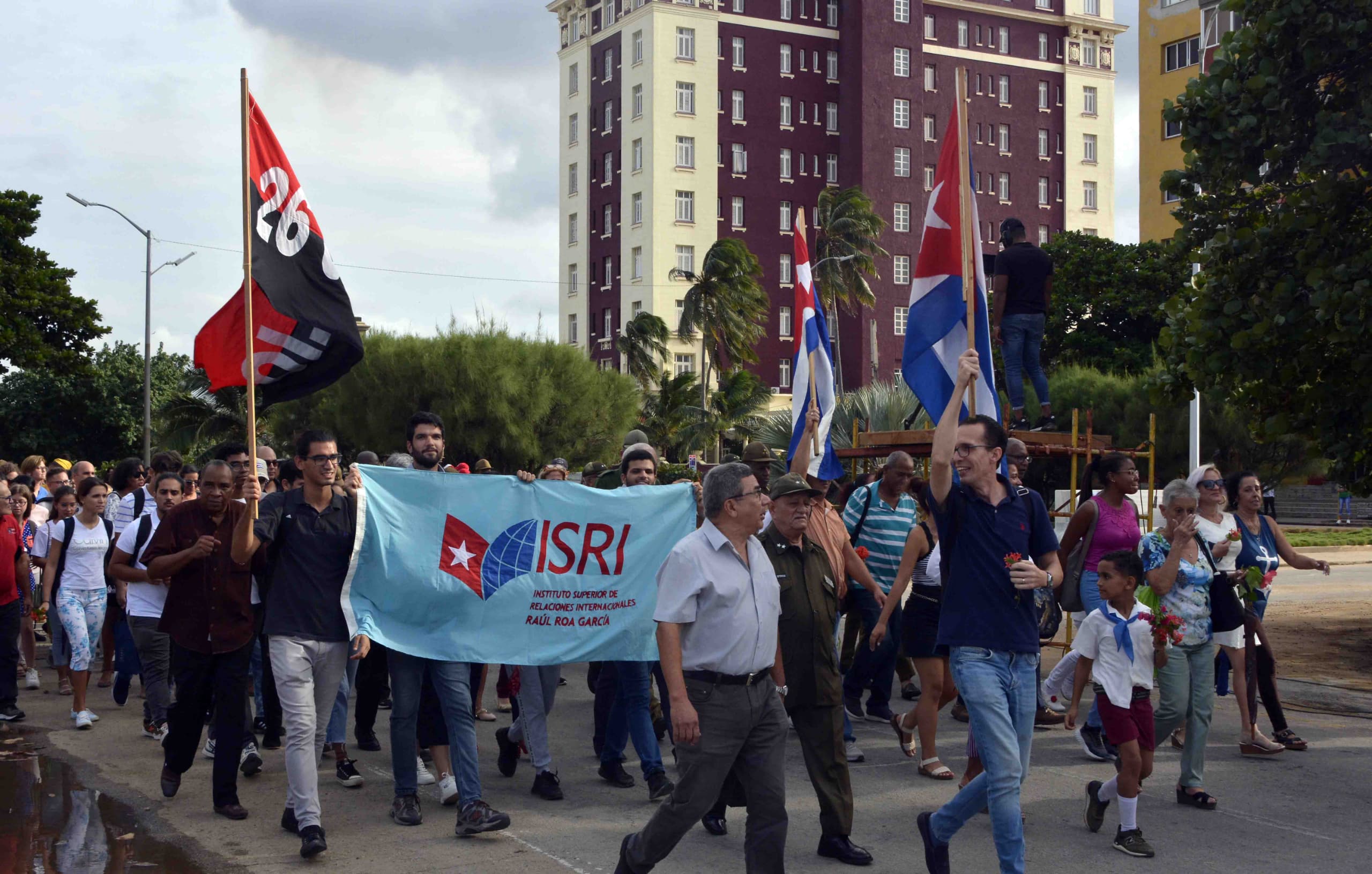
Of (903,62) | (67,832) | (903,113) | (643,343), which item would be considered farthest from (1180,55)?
(67,832)

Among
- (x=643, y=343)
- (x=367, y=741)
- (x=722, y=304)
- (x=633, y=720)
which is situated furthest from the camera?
(x=643, y=343)

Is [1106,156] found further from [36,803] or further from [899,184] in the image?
[36,803]

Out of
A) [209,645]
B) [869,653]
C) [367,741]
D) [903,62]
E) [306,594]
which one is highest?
[903,62]

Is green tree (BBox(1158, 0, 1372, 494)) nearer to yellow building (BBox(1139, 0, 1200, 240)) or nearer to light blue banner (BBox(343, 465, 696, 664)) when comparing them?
light blue banner (BBox(343, 465, 696, 664))

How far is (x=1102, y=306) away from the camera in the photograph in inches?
2405

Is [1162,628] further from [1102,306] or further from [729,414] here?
[1102,306]

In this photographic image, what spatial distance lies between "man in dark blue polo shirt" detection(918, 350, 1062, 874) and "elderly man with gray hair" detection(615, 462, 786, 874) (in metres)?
0.82

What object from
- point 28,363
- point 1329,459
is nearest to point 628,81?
point 28,363

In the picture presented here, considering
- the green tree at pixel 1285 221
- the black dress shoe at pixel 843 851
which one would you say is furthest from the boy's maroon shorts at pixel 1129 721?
the green tree at pixel 1285 221

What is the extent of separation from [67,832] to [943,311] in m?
5.77

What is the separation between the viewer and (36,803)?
7668 mm

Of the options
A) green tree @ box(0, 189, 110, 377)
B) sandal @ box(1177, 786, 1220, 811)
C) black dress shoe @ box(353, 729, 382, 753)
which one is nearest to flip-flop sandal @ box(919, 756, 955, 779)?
sandal @ box(1177, 786, 1220, 811)

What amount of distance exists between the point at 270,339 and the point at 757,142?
73.4 meters

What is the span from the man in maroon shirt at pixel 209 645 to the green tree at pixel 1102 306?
55.0 meters
